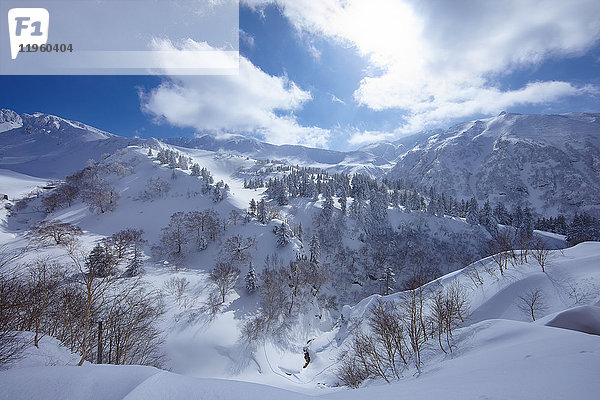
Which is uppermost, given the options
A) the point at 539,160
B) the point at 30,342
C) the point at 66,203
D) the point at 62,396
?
the point at 539,160

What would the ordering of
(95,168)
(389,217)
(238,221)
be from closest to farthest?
(238,221) → (389,217) → (95,168)

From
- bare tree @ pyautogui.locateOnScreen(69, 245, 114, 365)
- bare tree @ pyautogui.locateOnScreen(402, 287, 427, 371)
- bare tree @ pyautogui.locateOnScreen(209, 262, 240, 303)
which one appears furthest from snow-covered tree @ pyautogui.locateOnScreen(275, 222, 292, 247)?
bare tree @ pyautogui.locateOnScreen(402, 287, 427, 371)

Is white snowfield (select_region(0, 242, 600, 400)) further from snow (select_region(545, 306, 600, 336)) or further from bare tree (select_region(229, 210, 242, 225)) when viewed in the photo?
bare tree (select_region(229, 210, 242, 225))

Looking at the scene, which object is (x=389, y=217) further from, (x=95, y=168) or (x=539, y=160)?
(x=539, y=160)

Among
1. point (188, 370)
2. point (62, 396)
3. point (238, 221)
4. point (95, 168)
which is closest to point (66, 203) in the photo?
point (95, 168)

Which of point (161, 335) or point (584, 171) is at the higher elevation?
point (584, 171)

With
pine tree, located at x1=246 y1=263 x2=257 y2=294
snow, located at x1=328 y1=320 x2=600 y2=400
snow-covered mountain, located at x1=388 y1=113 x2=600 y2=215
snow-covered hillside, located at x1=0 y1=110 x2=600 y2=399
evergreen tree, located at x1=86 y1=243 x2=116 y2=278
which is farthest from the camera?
snow-covered mountain, located at x1=388 y1=113 x2=600 y2=215

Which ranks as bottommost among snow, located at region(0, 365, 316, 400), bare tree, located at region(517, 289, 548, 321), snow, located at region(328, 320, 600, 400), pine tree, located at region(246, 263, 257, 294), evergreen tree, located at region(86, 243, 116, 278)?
pine tree, located at region(246, 263, 257, 294)

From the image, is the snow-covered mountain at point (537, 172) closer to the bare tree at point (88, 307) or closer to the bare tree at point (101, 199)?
the bare tree at point (88, 307)
